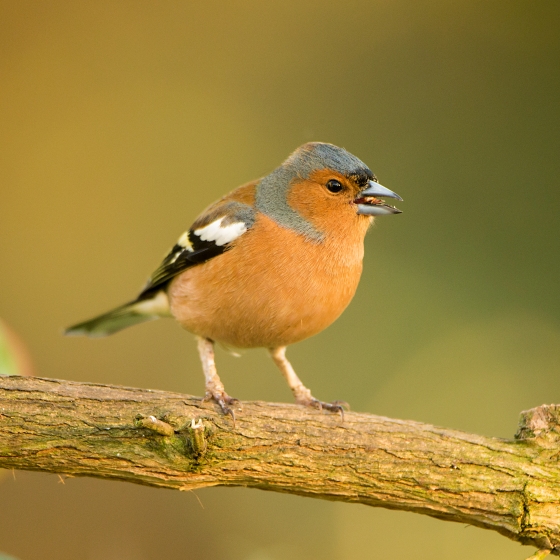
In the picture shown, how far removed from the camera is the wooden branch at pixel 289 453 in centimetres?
307

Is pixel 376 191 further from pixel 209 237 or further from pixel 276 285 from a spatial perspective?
pixel 209 237

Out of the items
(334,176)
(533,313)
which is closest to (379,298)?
(533,313)

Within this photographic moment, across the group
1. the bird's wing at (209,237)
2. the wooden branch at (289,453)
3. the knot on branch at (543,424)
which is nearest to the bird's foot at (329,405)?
the wooden branch at (289,453)

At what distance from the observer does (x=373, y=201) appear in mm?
3879

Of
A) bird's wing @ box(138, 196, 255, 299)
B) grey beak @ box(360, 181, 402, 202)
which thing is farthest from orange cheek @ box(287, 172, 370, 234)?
bird's wing @ box(138, 196, 255, 299)

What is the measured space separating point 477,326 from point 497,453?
2.54m

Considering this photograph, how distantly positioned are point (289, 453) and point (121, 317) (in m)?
2.21

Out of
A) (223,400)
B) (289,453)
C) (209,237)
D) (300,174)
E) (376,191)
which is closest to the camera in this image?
(289,453)

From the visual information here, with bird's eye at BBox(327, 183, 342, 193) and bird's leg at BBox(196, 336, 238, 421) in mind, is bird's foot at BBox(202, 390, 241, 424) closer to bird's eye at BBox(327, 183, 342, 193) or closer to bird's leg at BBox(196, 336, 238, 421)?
bird's leg at BBox(196, 336, 238, 421)

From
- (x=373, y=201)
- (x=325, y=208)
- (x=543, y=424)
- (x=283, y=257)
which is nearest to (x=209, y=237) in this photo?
(x=283, y=257)

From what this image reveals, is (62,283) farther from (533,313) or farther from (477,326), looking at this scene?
(533,313)

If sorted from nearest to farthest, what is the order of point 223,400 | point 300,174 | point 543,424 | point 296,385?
1. point 543,424
2. point 223,400
3. point 300,174
4. point 296,385

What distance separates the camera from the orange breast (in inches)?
145

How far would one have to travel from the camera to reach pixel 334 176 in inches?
154
